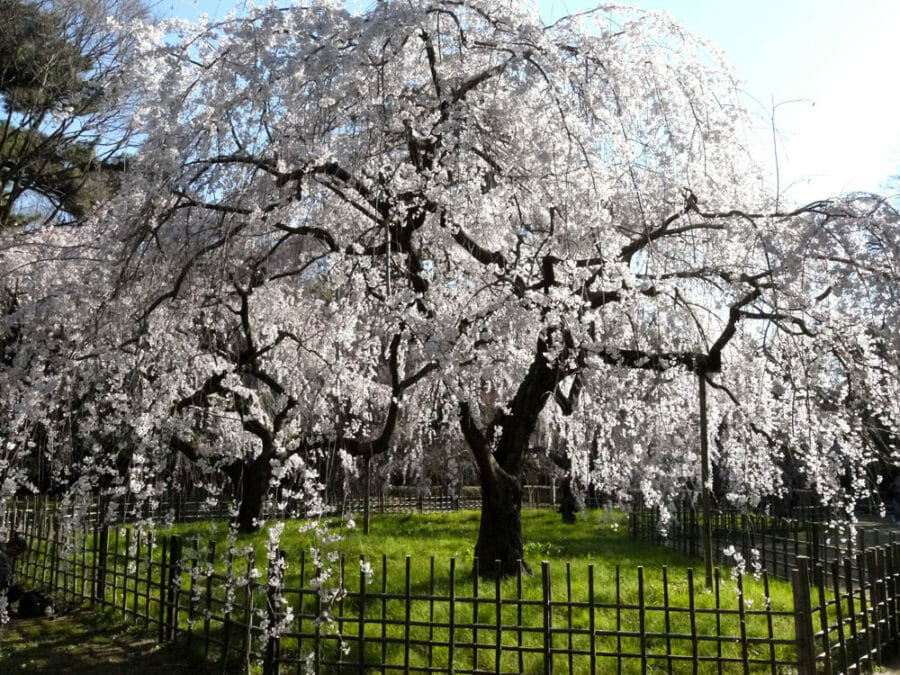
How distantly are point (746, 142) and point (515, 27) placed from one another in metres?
2.38

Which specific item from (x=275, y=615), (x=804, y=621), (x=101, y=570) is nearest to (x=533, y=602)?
(x=804, y=621)

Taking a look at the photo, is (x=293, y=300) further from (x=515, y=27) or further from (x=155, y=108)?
(x=515, y=27)

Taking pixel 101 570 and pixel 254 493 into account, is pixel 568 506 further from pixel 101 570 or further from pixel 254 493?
pixel 101 570

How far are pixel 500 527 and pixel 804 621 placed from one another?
3.23 metres

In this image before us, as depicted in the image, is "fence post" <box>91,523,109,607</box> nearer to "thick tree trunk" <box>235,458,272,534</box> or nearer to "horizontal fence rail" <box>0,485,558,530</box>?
→ "horizontal fence rail" <box>0,485,558,530</box>

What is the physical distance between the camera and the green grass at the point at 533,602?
189 inches

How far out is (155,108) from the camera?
4.69 m

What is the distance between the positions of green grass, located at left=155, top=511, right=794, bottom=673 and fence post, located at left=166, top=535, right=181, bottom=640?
0.19 metres

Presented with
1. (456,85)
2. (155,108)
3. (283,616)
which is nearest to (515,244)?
(456,85)

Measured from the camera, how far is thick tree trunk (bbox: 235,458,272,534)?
10141mm

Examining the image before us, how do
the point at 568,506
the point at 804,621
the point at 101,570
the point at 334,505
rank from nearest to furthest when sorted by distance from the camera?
the point at 804,621 → the point at 101,570 → the point at 334,505 → the point at 568,506

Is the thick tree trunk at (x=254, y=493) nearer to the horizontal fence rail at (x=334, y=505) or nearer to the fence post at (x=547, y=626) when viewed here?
the horizontal fence rail at (x=334, y=505)

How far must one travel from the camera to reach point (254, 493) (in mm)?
10359

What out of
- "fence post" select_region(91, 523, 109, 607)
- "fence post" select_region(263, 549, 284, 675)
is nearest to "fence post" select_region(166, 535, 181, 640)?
"fence post" select_region(91, 523, 109, 607)
